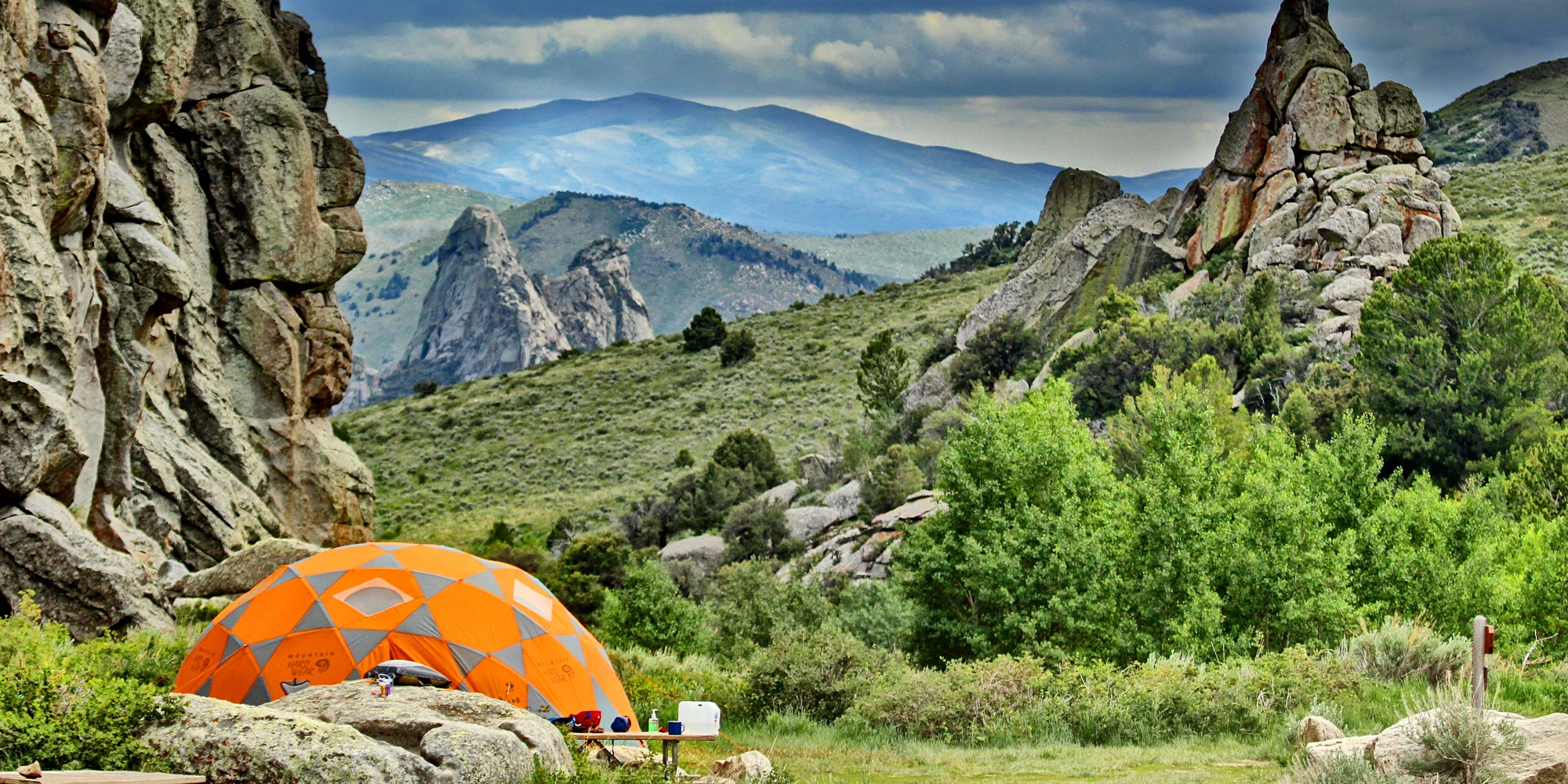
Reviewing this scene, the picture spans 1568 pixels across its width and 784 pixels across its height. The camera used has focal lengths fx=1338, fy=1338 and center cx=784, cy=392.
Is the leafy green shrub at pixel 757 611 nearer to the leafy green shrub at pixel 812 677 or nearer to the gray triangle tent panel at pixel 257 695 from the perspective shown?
the leafy green shrub at pixel 812 677

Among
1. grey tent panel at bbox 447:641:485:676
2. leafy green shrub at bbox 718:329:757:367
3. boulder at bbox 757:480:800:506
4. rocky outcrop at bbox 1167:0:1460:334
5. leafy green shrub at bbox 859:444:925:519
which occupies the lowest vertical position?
boulder at bbox 757:480:800:506

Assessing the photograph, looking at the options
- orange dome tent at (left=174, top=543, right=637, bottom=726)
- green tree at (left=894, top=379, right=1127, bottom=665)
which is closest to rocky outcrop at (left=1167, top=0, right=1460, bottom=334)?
green tree at (left=894, top=379, right=1127, bottom=665)

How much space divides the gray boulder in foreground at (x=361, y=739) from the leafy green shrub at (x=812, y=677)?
1010 cm

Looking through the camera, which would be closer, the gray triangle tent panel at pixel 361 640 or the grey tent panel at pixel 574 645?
the gray triangle tent panel at pixel 361 640

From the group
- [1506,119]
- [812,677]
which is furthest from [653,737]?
[1506,119]

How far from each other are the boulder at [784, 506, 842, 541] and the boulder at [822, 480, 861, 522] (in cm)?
18

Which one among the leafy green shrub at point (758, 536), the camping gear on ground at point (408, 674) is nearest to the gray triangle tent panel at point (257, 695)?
the camping gear on ground at point (408, 674)

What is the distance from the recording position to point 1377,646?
67.4 feet

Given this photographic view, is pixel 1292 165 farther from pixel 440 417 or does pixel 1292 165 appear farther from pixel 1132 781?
pixel 440 417

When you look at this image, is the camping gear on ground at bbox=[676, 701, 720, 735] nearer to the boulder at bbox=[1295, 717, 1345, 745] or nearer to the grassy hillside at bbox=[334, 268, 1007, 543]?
the boulder at bbox=[1295, 717, 1345, 745]

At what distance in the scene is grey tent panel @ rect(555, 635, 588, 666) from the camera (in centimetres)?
1853

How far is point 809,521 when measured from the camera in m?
55.7

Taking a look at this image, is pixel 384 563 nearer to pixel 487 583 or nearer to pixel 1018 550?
pixel 487 583

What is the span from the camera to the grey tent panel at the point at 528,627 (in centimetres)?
1809
